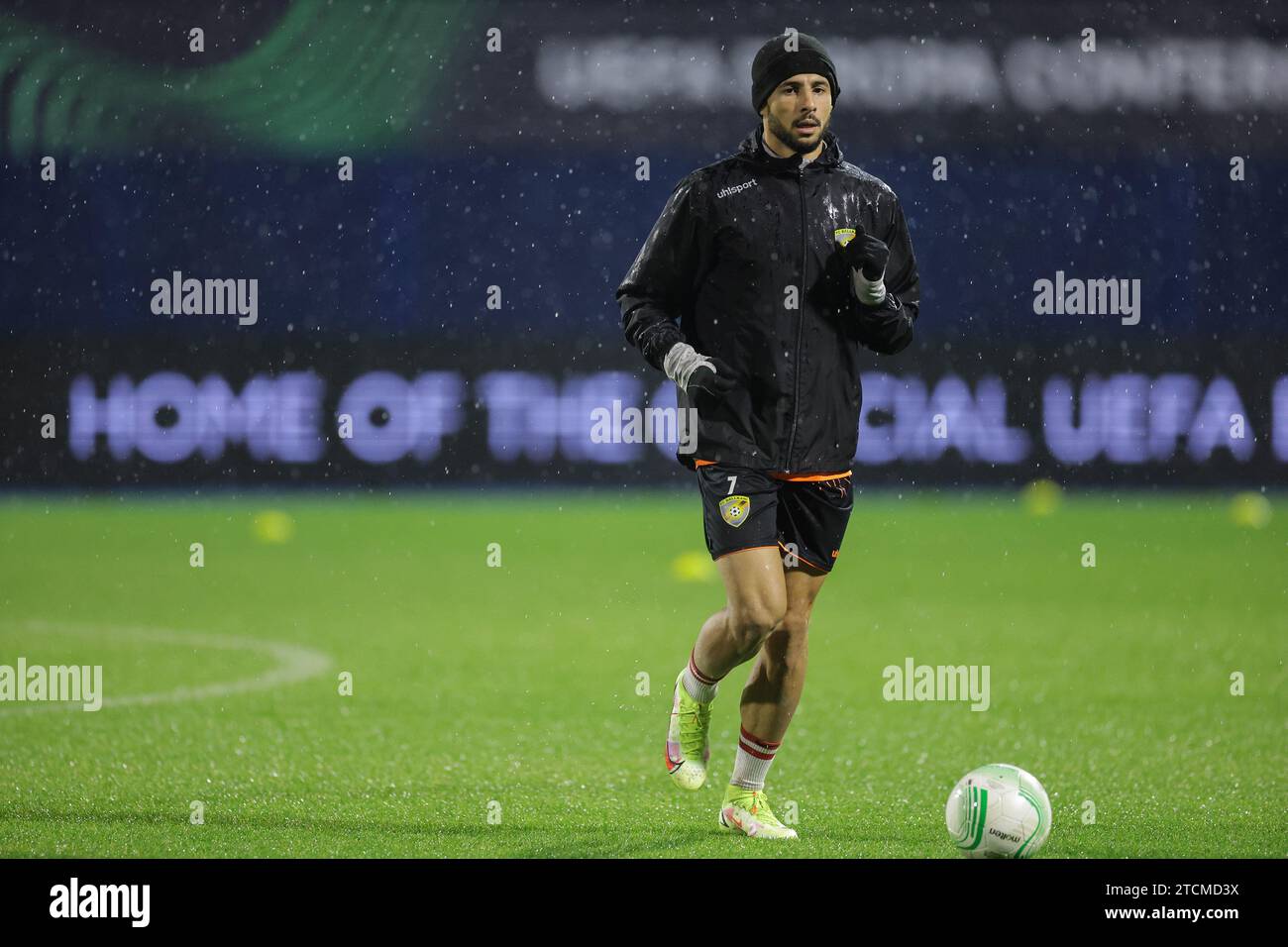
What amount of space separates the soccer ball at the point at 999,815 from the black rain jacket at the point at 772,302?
3.35 ft

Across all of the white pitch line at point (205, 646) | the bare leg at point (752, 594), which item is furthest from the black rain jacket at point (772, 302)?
the white pitch line at point (205, 646)

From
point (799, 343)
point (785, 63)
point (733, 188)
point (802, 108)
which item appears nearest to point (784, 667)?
point (799, 343)

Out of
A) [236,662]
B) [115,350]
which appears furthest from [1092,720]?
[115,350]

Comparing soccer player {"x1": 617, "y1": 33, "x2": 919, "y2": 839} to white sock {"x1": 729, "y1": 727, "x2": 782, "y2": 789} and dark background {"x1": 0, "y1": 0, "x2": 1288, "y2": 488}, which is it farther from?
dark background {"x1": 0, "y1": 0, "x2": 1288, "y2": 488}

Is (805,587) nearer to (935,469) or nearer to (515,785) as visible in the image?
(515,785)

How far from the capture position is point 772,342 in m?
4.83

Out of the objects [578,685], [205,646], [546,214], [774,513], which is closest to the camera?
[774,513]

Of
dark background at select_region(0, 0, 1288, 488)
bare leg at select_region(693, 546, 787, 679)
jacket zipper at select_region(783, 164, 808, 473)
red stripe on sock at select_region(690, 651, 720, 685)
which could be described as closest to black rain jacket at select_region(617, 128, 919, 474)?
jacket zipper at select_region(783, 164, 808, 473)

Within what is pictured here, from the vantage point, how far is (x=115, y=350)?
51.6 ft

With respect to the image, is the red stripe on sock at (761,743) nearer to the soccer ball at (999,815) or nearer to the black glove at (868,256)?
the soccer ball at (999,815)

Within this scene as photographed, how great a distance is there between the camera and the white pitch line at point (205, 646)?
730cm

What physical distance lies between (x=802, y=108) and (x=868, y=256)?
0.48m

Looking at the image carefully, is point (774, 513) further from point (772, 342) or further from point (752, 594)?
point (772, 342)

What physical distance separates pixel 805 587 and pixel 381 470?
11597 millimetres
